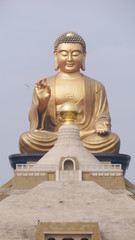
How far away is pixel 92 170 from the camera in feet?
73.6

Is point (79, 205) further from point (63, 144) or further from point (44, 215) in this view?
point (63, 144)

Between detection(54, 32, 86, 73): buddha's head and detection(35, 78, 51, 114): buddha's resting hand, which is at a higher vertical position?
detection(54, 32, 86, 73): buddha's head

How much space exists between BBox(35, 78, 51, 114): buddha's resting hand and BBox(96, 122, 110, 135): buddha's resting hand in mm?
2426

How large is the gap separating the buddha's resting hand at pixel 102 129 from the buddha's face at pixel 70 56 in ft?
11.0

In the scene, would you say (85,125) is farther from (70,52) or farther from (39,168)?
(39,168)

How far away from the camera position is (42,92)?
28.0 m

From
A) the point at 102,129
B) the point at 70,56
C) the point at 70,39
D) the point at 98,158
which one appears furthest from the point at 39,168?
the point at 70,39

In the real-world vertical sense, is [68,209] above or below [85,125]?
below

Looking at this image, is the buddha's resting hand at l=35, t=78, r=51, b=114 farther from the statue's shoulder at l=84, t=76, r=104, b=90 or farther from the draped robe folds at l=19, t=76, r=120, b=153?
the statue's shoulder at l=84, t=76, r=104, b=90

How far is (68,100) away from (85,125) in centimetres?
132

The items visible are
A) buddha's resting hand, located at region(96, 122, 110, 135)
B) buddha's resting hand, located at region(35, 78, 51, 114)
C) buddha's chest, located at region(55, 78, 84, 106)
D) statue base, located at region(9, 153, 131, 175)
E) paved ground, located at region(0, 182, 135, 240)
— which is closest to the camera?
paved ground, located at region(0, 182, 135, 240)

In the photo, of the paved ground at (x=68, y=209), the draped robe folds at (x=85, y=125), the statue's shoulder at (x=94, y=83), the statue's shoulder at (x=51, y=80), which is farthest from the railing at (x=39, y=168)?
the statue's shoulder at (x=94, y=83)

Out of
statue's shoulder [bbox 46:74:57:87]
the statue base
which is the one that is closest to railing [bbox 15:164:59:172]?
the statue base

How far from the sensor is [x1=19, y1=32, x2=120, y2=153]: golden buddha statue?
2809 centimetres
